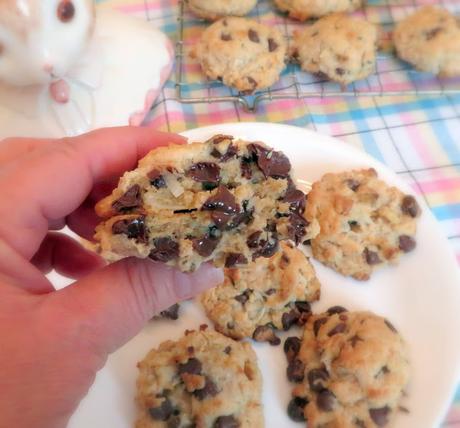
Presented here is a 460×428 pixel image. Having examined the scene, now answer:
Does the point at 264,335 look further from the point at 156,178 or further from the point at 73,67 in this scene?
the point at 73,67

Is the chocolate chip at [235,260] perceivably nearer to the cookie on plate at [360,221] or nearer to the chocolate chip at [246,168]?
the chocolate chip at [246,168]

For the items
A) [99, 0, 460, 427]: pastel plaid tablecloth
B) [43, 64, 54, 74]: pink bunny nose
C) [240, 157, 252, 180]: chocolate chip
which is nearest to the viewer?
[240, 157, 252, 180]: chocolate chip

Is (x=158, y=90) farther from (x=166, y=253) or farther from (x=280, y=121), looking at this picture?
(x=166, y=253)

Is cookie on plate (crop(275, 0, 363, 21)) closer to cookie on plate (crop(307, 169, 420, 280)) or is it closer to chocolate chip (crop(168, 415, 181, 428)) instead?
cookie on plate (crop(307, 169, 420, 280))

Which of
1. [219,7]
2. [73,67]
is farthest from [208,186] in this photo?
[219,7]

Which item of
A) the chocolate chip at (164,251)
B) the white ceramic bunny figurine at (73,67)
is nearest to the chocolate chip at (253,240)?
the chocolate chip at (164,251)

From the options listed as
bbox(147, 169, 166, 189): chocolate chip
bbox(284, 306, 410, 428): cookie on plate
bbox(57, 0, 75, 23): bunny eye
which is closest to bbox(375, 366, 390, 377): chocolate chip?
bbox(284, 306, 410, 428): cookie on plate
